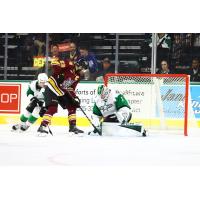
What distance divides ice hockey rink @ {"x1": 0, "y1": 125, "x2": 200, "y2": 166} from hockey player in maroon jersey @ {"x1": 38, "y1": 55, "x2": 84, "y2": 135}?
0.22 m

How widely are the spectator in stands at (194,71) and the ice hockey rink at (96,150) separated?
1.62 m

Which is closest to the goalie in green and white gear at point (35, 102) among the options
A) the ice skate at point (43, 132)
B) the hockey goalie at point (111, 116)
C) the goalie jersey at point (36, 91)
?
the goalie jersey at point (36, 91)

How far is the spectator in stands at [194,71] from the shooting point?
6609mm

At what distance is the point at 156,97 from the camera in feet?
18.9

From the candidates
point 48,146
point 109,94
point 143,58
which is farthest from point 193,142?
point 143,58

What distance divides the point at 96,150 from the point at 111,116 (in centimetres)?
134

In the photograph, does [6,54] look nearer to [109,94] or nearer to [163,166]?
[109,94]

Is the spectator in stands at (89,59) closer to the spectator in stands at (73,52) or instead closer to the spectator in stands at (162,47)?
the spectator in stands at (73,52)

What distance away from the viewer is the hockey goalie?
5.02 meters

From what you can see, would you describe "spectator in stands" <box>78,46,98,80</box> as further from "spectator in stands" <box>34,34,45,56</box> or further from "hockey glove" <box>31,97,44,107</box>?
"hockey glove" <box>31,97,44,107</box>

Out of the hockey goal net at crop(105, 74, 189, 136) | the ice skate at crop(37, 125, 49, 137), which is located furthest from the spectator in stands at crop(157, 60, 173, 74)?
the ice skate at crop(37, 125, 49, 137)

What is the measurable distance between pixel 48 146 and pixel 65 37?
10.6ft

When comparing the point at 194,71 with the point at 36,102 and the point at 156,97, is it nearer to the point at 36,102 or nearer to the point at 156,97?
the point at 156,97

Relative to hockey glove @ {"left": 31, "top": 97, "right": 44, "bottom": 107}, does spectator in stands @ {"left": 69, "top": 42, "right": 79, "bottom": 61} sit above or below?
above
